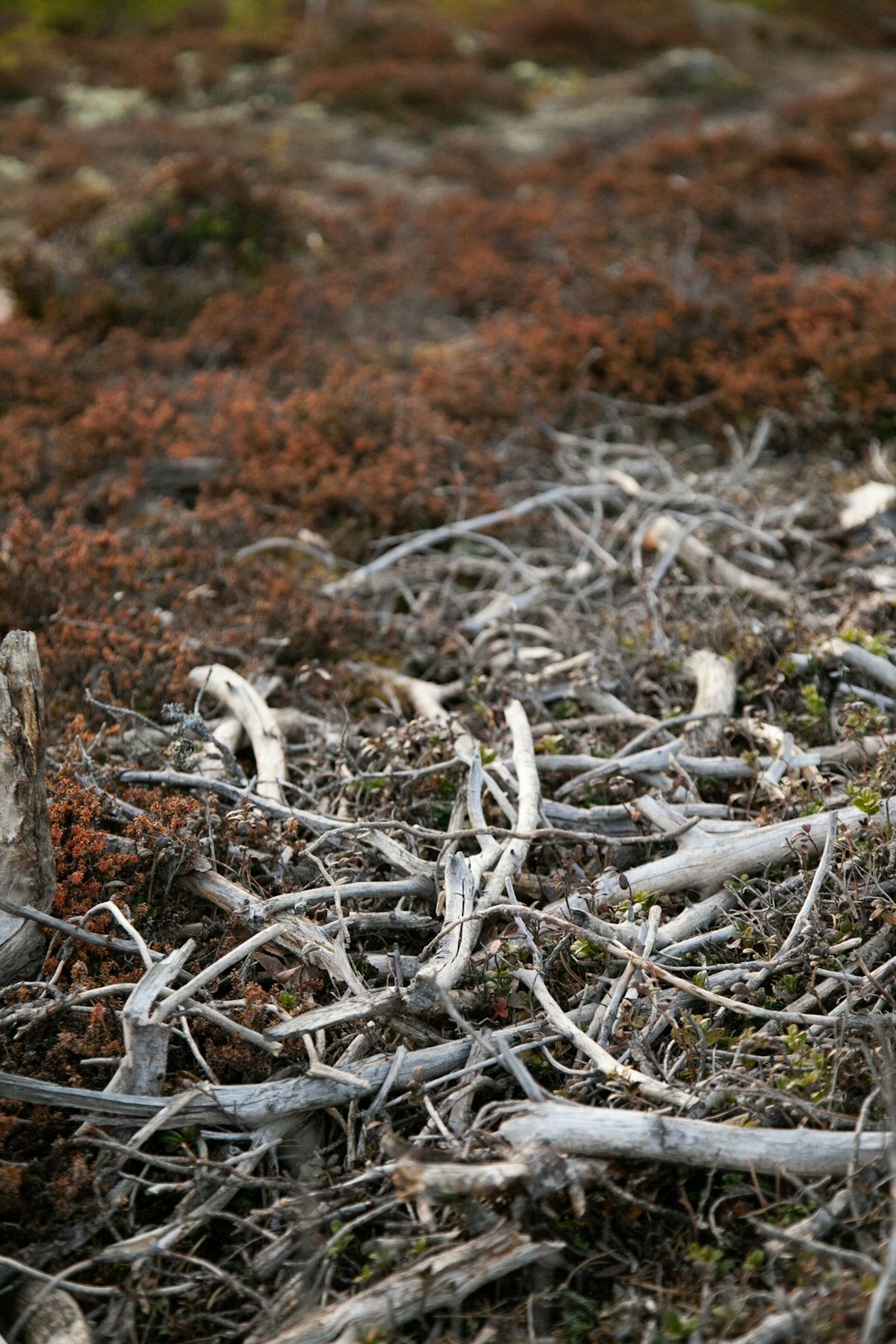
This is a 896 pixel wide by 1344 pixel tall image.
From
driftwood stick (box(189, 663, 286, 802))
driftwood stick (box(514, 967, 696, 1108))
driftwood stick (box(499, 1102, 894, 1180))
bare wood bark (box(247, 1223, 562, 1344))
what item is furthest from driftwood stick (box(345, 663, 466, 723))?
bare wood bark (box(247, 1223, 562, 1344))

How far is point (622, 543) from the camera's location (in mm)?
6578

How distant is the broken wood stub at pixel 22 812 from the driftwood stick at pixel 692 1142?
5.91 ft

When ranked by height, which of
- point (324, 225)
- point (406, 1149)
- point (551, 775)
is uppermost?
point (324, 225)

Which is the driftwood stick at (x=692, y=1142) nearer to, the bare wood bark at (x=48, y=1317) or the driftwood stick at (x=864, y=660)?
the bare wood bark at (x=48, y=1317)

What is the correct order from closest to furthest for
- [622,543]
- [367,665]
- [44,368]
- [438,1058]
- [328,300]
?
[438,1058] < [367,665] < [622,543] < [44,368] < [328,300]

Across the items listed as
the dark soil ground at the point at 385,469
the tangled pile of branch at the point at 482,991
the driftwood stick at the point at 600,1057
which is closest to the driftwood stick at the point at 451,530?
the dark soil ground at the point at 385,469

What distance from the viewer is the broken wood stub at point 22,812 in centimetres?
335

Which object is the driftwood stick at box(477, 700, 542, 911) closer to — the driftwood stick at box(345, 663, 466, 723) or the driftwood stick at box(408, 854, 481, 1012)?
the driftwood stick at box(408, 854, 481, 1012)

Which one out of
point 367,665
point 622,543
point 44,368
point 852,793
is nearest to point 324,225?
point 44,368

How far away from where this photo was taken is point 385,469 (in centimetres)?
688

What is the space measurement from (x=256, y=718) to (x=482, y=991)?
1.86m

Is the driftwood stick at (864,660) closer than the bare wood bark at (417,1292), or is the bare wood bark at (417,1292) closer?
the bare wood bark at (417,1292)

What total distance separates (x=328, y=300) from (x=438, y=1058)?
7.86 metres

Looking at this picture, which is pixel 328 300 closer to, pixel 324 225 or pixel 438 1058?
pixel 324 225
